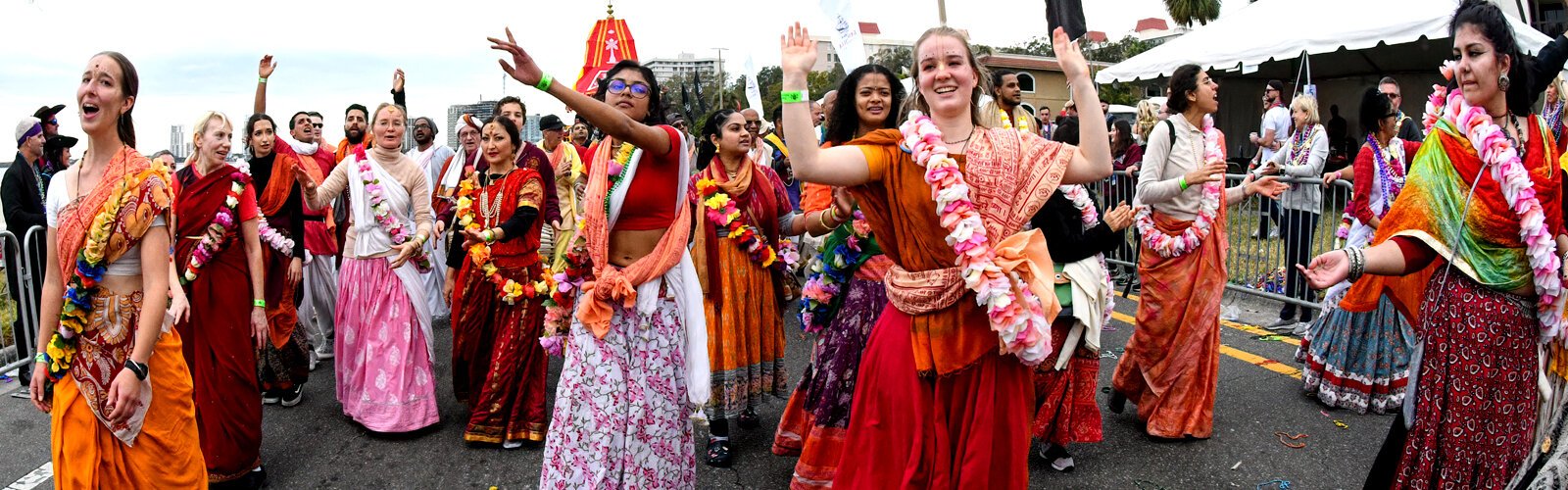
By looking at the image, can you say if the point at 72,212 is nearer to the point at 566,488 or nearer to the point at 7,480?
the point at 566,488

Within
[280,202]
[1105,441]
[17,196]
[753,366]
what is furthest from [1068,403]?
[17,196]

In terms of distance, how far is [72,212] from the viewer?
3.17 m

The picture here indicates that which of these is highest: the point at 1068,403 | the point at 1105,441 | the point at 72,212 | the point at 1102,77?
the point at 1102,77

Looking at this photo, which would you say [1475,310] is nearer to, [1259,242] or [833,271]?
[833,271]

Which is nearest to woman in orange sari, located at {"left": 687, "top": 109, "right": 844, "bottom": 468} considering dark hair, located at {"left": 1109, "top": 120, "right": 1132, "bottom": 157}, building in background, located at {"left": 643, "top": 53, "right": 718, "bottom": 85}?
dark hair, located at {"left": 1109, "top": 120, "right": 1132, "bottom": 157}

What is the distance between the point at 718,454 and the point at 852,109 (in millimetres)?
1850

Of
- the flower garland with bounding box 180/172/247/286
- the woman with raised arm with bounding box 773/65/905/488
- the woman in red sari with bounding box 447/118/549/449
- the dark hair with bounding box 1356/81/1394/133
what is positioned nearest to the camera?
the woman with raised arm with bounding box 773/65/905/488

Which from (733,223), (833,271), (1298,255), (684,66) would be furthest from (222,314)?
(684,66)

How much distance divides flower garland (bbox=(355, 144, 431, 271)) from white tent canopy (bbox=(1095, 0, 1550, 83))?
1120 centimetres

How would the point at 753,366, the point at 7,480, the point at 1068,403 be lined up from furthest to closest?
1. the point at 753,366
2. the point at 7,480
3. the point at 1068,403

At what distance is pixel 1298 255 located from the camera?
308 inches

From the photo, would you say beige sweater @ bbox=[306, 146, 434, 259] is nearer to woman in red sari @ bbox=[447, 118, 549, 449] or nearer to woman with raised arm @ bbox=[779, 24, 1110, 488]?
woman in red sari @ bbox=[447, 118, 549, 449]

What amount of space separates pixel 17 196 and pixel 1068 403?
7.57 meters

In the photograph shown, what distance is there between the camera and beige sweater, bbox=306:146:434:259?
18.2 ft
